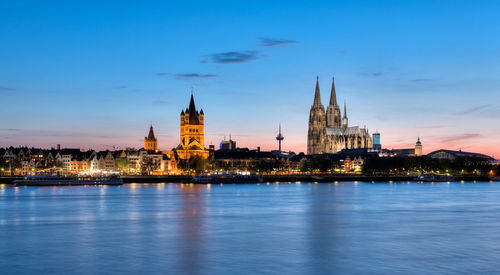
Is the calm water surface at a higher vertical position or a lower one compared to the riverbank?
lower

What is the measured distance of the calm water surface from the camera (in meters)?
27.7

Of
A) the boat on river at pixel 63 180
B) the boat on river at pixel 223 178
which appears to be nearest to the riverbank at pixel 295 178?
the boat on river at pixel 223 178

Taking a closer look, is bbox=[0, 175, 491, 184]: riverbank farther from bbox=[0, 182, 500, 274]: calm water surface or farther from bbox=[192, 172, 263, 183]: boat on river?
bbox=[0, 182, 500, 274]: calm water surface

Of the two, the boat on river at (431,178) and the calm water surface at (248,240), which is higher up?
the boat on river at (431,178)

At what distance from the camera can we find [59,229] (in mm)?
41594

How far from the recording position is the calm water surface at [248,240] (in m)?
27.7

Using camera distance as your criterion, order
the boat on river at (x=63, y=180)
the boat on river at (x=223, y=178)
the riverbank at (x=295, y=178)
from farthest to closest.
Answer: the riverbank at (x=295, y=178) → the boat on river at (x=223, y=178) → the boat on river at (x=63, y=180)

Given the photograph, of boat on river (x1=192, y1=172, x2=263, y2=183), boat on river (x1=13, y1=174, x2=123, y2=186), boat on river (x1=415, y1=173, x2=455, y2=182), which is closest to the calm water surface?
boat on river (x1=13, y1=174, x2=123, y2=186)

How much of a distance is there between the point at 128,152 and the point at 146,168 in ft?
45.7

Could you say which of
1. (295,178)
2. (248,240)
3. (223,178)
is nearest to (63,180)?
(223,178)

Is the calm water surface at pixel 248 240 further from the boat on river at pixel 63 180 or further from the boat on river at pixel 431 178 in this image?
the boat on river at pixel 431 178

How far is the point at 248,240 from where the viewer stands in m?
36.0

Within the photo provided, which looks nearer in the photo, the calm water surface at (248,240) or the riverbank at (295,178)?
the calm water surface at (248,240)

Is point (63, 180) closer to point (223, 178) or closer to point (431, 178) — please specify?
point (223, 178)
